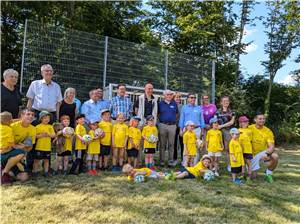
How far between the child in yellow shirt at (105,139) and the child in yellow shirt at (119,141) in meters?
0.10

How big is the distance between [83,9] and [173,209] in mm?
14664

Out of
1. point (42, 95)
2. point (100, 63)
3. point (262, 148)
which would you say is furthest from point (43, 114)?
point (262, 148)

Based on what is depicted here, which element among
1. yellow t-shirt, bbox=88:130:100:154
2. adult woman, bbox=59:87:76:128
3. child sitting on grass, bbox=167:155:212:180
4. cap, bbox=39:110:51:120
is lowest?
child sitting on grass, bbox=167:155:212:180

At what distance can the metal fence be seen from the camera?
8.53 m

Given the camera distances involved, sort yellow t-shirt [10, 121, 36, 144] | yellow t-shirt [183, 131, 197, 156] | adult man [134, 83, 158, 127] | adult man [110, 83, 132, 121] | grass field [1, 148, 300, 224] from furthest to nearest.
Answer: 1. adult man [134, 83, 158, 127]
2. adult man [110, 83, 132, 121]
3. yellow t-shirt [183, 131, 197, 156]
4. yellow t-shirt [10, 121, 36, 144]
5. grass field [1, 148, 300, 224]

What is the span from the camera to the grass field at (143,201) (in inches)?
165

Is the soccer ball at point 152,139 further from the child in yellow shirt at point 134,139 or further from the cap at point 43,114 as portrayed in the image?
the cap at point 43,114

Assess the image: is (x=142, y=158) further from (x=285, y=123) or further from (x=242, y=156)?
(x=285, y=123)

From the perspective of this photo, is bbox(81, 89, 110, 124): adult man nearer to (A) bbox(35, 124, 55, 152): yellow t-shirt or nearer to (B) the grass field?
(A) bbox(35, 124, 55, 152): yellow t-shirt

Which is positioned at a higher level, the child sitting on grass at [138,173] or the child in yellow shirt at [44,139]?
the child in yellow shirt at [44,139]

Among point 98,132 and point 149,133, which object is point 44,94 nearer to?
point 98,132

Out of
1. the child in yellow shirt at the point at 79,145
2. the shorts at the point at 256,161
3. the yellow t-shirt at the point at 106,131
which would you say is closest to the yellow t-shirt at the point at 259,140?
the shorts at the point at 256,161

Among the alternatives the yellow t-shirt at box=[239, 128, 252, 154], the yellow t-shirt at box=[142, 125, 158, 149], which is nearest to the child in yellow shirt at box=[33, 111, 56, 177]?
the yellow t-shirt at box=[142, 125, 158, 149]

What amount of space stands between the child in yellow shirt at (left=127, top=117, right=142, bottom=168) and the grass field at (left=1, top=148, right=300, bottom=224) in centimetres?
85
